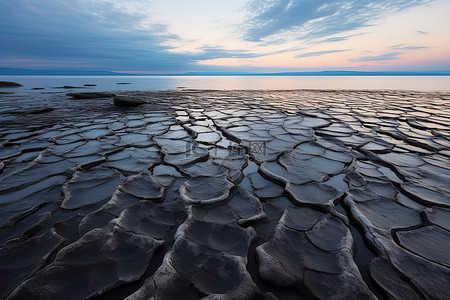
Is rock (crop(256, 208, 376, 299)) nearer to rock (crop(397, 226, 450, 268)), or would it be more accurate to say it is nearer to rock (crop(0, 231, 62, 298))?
rock (crop(397, 226, 450, 268))

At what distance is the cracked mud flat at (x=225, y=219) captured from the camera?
92 centimetres

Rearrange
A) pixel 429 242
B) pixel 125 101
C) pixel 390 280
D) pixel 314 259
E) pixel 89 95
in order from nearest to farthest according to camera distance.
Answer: pixel 390 280
pixel 314 259
pixel 429 242
pixel 125 101
pixel 89 95

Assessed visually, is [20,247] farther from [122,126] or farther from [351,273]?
[122,126]

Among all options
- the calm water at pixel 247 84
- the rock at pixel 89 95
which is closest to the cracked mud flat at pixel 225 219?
the rock at pixel 89 95

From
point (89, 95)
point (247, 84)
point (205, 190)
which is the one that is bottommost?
point (247, 84)

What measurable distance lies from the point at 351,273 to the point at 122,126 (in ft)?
12.5

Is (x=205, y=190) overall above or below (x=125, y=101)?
above

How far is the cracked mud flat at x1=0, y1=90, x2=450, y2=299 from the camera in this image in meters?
0.92

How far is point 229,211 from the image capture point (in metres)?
1.43

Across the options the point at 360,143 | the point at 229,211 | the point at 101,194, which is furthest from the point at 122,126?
the point at 360,143

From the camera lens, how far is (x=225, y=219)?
4.42 ft

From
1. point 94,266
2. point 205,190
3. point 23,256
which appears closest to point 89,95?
point 205,190

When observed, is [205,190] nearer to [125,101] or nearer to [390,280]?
[390,280]

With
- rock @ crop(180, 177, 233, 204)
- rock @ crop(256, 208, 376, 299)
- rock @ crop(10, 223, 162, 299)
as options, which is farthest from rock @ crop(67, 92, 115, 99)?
rock @ crop(256, 208, 376, 299)
